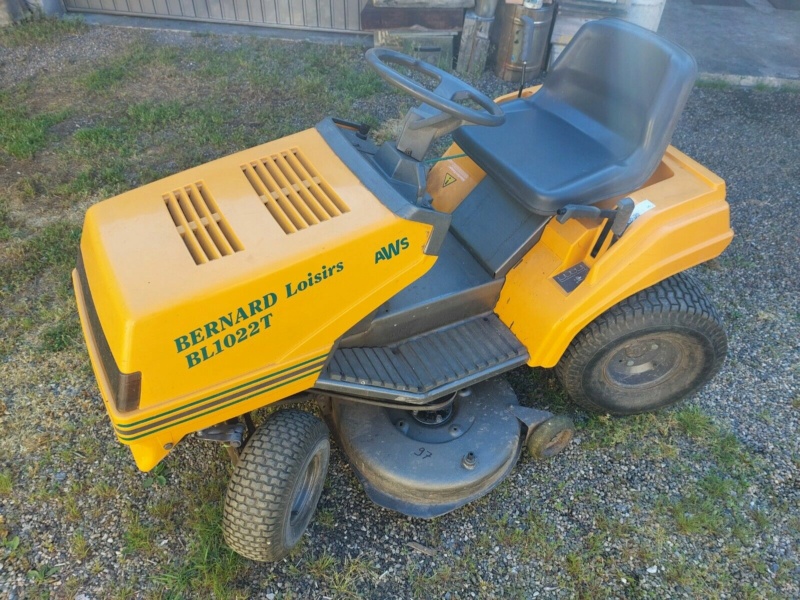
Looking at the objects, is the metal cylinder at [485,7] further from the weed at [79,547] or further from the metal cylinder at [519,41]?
the weed at [79,547]

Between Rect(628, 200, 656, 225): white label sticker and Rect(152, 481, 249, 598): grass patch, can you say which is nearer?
Rect(152, 481, 249, 598): grass patch

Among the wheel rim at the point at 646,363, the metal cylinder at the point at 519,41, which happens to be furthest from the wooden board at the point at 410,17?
the wheel rim at the point at 646,363

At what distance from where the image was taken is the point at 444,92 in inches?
88.7

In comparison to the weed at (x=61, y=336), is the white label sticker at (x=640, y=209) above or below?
above

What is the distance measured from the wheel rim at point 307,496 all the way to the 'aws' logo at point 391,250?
777 mm

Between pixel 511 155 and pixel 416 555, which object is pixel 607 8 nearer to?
pixel 511 155

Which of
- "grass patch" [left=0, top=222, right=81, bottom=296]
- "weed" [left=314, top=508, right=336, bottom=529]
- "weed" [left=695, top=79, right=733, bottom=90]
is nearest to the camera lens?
"weed" [left=314, top=508, right=336, bottom=529]

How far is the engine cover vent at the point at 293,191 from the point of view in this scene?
2033 mm

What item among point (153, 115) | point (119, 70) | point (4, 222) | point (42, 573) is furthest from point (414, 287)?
point (119, 70)

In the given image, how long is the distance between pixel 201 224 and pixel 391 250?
623 millimetres

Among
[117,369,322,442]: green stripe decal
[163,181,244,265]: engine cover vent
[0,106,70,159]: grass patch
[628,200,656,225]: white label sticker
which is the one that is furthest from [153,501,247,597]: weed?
[0,106,70,159]: grass patch

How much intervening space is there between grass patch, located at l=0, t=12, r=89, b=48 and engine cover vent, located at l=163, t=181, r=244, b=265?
16.0ft

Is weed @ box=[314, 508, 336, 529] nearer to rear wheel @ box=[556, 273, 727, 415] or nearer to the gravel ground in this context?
the gravel ground

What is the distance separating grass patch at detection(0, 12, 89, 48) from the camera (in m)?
5.73
